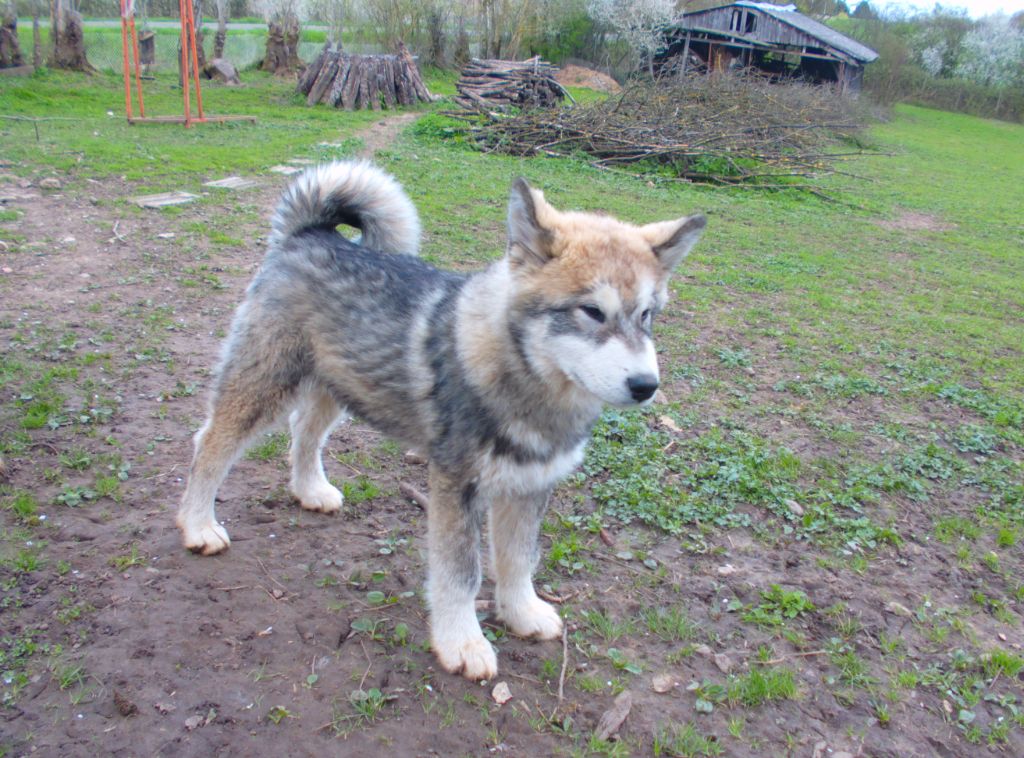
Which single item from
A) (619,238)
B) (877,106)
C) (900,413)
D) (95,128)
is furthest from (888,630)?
(877,106)

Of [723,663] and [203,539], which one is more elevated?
[203,539]

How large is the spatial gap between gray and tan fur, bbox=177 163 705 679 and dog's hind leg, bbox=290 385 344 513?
0.02 meters

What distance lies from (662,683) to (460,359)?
1.62 metres

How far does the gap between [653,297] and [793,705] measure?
1.80 meters

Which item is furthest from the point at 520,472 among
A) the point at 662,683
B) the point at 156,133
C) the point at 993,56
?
the point at 993,56

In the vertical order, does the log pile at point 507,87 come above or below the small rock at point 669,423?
above

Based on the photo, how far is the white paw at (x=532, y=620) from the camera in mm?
3275

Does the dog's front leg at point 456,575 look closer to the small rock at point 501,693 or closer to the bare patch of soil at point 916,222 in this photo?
the small rock at point 501,693

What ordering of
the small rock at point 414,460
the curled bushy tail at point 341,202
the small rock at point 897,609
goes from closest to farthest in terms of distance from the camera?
the small rock at point 897,609 < the curled bushy tail at point 341,202 < the small rock at point 414,460

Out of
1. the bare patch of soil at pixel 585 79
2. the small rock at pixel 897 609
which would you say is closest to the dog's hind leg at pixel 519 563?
the small rock at pixel 897 609

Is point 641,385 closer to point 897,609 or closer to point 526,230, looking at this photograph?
point 526,230

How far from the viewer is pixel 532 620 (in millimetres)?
3277

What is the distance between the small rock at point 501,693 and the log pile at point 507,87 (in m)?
16.8

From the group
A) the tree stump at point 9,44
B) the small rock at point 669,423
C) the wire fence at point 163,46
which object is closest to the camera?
the small rock at point 669,423
